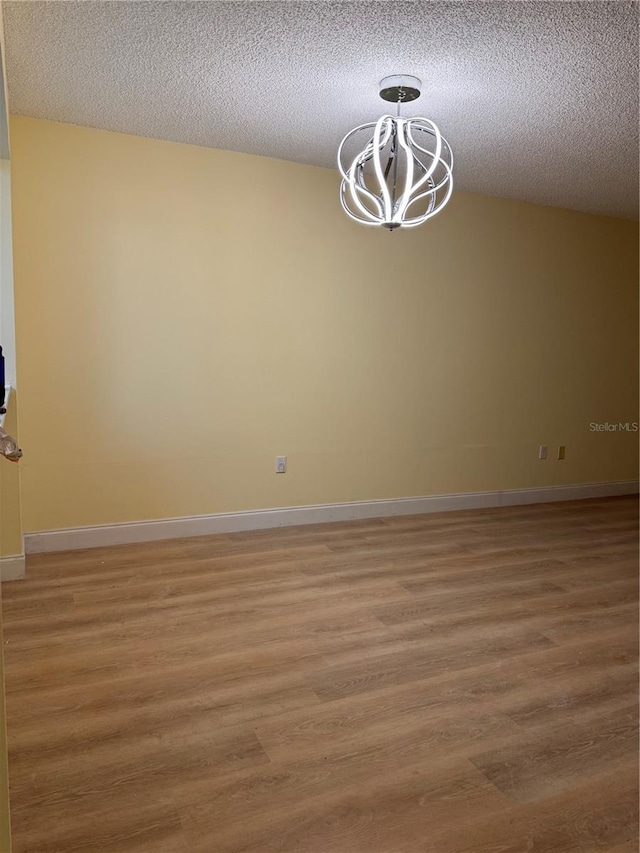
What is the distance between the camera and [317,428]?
4328 mm

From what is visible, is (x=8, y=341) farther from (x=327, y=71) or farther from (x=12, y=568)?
(x=327, y=71)

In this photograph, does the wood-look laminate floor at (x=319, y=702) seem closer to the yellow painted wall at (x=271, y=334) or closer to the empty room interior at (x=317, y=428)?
the empty room interior at (x=317, y=428)

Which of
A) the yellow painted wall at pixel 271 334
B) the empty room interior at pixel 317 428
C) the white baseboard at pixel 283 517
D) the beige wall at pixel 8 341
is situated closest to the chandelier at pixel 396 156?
the empty room interior at pixel 317 428

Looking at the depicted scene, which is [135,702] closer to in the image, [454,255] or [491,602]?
[491,602]

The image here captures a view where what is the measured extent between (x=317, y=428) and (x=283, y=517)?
64 centimetres

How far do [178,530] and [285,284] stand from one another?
5.57ft

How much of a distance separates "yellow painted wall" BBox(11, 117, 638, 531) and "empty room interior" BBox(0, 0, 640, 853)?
20mm

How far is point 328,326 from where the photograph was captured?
428 cm

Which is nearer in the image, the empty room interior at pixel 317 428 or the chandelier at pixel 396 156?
the empty room interior at pixel 317 428

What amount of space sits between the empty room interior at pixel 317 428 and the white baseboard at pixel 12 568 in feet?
0.04

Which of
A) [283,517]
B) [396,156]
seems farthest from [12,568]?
[396,156]

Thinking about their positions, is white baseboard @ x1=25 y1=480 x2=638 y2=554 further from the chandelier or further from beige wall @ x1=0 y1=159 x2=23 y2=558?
the chandelier

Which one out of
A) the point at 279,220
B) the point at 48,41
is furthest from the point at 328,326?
the point at 48,41

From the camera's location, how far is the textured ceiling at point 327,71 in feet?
7.45
